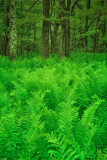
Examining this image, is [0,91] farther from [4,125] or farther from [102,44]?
[102,44]

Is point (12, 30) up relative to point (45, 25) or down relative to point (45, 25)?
down


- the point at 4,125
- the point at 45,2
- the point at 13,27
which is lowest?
the point at 4,125

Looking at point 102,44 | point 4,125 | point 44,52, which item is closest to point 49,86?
point 4,125

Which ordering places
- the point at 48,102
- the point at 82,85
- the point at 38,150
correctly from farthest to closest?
the point at 82,85 → the point at 48,102 → the point at 38,150

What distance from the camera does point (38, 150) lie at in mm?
1585

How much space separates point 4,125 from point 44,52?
9097 millimetres

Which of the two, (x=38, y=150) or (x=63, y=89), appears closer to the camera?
(x=38, y=150)

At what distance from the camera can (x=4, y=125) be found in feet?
5.71

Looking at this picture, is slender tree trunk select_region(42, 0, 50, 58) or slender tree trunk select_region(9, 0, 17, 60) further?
slender tree trunk select_region(42, 0, 50, 58)

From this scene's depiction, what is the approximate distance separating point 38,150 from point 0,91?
7.21 ft

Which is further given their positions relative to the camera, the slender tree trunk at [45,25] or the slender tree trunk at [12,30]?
the slender tree trunk at [45,25]

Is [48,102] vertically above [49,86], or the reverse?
[49,86]

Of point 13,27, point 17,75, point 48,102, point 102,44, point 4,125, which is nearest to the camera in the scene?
point 4,125

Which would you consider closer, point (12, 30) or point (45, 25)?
point (12, 30)
